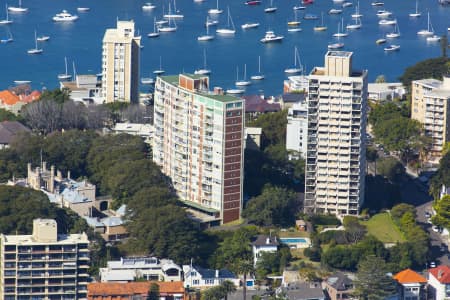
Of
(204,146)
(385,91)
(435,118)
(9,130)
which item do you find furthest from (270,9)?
(204,146)

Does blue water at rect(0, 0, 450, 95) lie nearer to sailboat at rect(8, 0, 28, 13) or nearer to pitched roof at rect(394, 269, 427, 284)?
sailboat at rect(8, 0, 28, 13)

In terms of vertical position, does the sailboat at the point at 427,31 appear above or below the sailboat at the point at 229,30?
below

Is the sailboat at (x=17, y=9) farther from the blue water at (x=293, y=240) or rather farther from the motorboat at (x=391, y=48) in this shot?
the blue water at (x=293, y=240)

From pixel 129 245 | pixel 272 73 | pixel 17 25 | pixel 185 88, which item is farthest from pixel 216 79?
pixel 129 245

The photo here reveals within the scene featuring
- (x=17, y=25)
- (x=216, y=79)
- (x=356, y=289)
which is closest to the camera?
(x=356, y=289)

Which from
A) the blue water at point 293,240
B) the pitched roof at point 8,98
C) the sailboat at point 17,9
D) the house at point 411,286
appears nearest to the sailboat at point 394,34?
the sailboat at point 17,9

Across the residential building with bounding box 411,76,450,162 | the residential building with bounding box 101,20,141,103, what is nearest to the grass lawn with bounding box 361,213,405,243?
the residential building with bounding box 411,76,450,162

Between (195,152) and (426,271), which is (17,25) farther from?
(426,271)

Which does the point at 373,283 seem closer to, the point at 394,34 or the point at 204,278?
the point at 204,278
